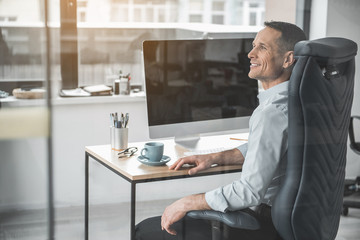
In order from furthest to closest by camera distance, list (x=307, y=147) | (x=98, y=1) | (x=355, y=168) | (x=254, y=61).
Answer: (x=355, y=168) → (x=254, y=61) → (x=98, y=1) → (x=307, y=147)

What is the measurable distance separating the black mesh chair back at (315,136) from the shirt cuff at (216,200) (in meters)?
0.15

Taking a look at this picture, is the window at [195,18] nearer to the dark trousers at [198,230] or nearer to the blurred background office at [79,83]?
the blurred background office at [79,83]

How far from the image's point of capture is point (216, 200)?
4.79 feet

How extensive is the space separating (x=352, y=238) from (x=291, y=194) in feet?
3.72

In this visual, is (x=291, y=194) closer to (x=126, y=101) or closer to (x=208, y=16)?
(x=208, y=16)

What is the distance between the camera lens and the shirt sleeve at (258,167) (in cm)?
144

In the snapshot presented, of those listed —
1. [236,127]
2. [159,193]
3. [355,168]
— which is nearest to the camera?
[159,193]

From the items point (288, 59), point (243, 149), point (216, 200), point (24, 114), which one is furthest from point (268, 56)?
point (24, 114)

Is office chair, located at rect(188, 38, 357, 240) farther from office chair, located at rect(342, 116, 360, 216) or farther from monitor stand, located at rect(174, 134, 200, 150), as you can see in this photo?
monitor stand, located at rect(174, 134, 200, 150)

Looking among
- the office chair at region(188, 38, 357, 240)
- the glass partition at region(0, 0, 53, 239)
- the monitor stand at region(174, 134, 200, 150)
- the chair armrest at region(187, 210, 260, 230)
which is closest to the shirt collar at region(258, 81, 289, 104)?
the office chair at region(188, 38, 357, 240)

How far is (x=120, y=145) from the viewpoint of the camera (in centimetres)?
188

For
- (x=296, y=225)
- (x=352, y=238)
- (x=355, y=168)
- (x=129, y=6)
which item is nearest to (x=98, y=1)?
(x=129, y=6)

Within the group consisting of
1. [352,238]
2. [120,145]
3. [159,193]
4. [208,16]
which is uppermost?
[208,16]

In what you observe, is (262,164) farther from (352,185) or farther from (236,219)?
(352,185)
